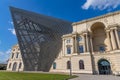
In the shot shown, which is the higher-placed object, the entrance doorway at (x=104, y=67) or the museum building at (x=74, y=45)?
the museum building at (x=74, y=45)

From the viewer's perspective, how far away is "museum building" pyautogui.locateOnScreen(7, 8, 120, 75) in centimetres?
3524

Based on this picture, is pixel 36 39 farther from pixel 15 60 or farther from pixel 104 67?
pixel 104 67

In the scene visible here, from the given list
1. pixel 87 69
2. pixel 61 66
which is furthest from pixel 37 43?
pixel 87 69

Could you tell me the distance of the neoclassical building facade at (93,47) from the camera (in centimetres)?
3444

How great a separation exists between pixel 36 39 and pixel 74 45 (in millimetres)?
17077

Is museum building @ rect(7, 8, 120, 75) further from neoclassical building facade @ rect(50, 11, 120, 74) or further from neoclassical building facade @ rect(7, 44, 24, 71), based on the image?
neoclassical building facade @ rect(7, 44, 24, 71)

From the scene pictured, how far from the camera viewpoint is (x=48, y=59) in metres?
49.8

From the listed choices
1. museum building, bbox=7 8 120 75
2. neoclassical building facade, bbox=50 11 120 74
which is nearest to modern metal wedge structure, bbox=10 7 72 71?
museum building, bbox=7 8 120 75

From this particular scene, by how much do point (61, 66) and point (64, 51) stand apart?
20.9 feet

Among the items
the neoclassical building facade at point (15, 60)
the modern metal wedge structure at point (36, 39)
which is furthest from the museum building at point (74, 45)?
the neoclassical building facade at point (15, 60)

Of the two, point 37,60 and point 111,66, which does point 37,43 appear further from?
point 111,66

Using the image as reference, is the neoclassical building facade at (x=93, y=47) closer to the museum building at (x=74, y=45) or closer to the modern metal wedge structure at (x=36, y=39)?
the museum building at (x=74, y=45)

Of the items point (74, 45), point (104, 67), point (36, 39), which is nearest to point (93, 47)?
point (74, 45)

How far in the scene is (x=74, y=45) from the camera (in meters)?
42.9
